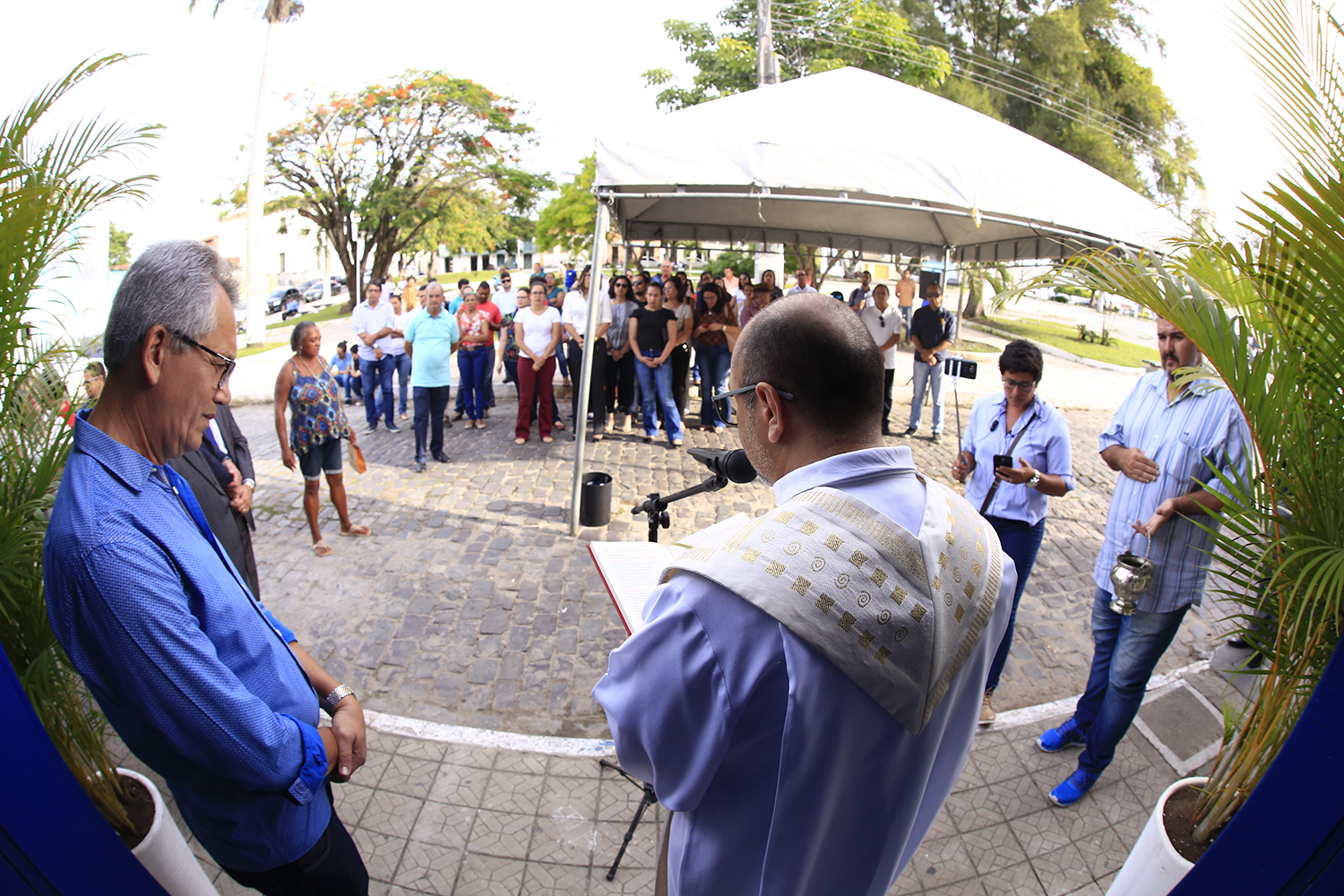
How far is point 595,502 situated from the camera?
608cm

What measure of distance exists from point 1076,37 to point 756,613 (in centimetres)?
3046

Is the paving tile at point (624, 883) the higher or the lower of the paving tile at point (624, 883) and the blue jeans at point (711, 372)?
the lower

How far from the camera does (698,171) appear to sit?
5.26 meters

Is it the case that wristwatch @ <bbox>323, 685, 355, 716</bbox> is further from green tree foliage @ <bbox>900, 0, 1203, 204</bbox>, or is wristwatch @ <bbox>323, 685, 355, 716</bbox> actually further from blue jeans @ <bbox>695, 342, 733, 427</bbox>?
green tree foliage @ <bbox>900, 0, 1203, 204</bbox>

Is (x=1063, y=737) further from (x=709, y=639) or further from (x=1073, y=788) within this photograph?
(x=709, y=639)

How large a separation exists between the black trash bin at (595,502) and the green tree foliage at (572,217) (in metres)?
17.7

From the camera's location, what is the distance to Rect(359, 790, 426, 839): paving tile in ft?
9.79

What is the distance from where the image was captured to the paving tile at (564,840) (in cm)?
286

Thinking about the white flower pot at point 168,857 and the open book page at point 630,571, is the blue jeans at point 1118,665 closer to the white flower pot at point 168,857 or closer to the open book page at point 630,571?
the open book page at point 630,571

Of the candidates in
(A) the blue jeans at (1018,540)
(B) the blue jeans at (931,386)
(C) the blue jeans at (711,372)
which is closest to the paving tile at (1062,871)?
(A) the blue jeans at (1018,540)

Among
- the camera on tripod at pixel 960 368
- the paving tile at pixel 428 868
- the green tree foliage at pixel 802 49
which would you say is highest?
the green tree foliage at pixel 802 49

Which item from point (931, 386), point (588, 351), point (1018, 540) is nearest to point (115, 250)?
point (588, 351)

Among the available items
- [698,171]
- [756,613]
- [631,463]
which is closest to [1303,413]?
[756,613]

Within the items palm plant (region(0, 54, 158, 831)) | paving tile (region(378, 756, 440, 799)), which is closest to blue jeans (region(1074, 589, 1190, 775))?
paving tile (region(378, 756, 440, 799))
